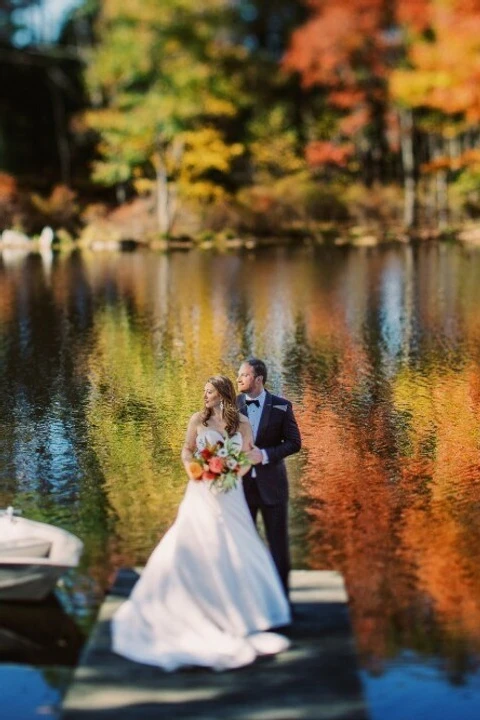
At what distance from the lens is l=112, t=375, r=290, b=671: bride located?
6.54 meters

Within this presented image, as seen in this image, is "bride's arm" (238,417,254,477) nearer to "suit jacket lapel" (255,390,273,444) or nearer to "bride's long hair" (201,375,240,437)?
"bride's long hair" (201,375,240,437)

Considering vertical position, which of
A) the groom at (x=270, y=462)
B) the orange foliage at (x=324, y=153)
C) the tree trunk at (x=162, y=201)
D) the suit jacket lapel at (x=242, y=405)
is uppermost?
the orange foliage at (x=324, y=153)

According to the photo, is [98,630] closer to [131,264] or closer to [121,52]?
[131,264]

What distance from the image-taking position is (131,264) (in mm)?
39719

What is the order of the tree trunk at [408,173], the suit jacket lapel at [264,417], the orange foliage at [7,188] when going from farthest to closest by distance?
the tree trunk at [408,173], the orange foliage at [7,188], the suit jacket lapel at [264,417]

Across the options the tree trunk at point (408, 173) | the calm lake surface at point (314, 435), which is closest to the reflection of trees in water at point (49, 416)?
the calm lake surface at point (314, 435)

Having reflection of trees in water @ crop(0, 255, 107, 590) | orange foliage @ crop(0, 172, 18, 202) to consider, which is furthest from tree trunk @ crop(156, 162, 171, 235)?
reflection of trees in water @ crop(0, 255, 107, 590)

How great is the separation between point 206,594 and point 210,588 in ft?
0.15

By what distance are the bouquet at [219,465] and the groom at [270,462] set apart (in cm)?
48

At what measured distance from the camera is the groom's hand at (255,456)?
7007 millimetres

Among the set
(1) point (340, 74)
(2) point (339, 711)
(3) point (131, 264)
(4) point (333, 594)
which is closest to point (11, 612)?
(4) point (333, 594)

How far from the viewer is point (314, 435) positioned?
42.8 ft

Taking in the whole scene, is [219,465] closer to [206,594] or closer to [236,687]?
[206,594]

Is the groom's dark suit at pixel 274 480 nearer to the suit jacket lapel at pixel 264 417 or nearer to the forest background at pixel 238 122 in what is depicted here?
the suit jacket lapel at pixel 264 417
